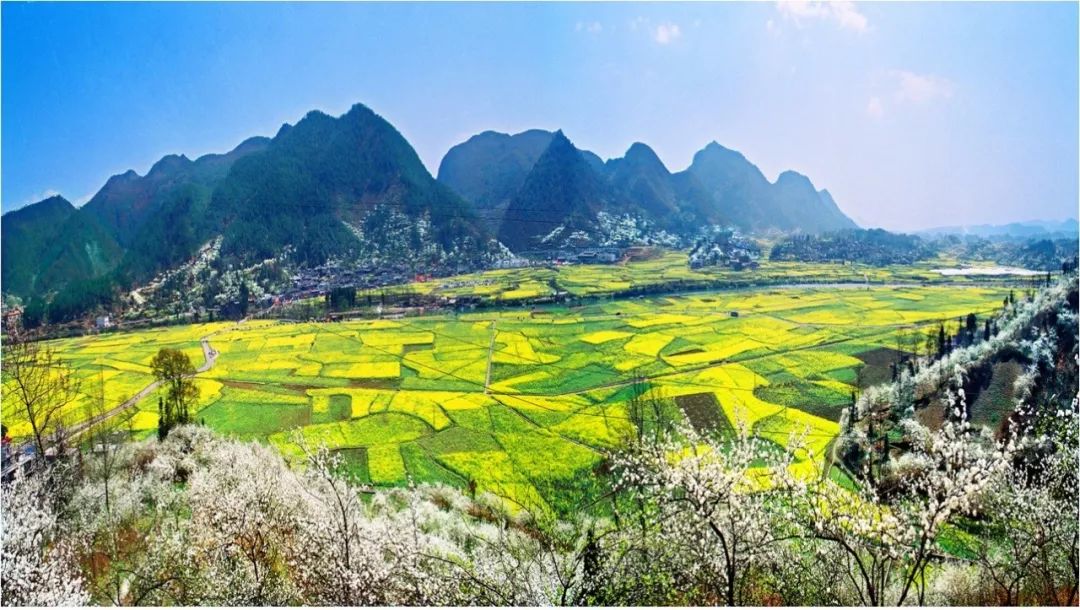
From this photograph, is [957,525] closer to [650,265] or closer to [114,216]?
[650,265]

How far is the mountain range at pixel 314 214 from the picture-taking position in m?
90.3

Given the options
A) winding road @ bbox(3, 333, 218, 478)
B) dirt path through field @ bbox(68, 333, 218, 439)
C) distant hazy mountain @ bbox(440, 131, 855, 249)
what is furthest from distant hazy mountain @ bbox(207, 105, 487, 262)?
winding road @ bbox(3, 333, 218, 478)

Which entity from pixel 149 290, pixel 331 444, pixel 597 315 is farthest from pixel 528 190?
pixel 331 444

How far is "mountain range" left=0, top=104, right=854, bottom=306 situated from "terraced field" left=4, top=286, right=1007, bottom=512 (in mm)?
46029

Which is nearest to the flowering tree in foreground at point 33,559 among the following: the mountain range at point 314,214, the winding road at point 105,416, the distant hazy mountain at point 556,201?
the winding road at point 105,416

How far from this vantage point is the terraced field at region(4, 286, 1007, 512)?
70.0ft

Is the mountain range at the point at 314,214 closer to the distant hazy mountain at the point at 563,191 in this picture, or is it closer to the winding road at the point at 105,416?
the distant hazy mountain at the point at 563,191

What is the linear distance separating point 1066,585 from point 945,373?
1272cm

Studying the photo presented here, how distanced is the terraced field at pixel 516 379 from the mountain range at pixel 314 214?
46.0 metres

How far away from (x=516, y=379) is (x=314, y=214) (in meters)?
83.3

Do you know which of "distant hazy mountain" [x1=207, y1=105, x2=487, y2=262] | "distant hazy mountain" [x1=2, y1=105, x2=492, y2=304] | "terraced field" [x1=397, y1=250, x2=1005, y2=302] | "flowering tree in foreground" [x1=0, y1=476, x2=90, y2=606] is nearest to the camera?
"flowering tree in foreground" [x1=0, y1=476, x2=90, y2=606]

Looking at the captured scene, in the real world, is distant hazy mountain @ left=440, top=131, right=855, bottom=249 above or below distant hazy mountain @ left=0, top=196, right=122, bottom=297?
above

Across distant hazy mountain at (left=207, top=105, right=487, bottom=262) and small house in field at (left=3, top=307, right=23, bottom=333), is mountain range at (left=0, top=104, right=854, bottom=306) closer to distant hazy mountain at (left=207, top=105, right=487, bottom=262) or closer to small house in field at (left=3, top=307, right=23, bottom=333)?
distant hazy mountain at (left=207, top=105, right=487, bottom=262)

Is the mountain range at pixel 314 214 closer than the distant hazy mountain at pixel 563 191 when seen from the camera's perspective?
Yes
